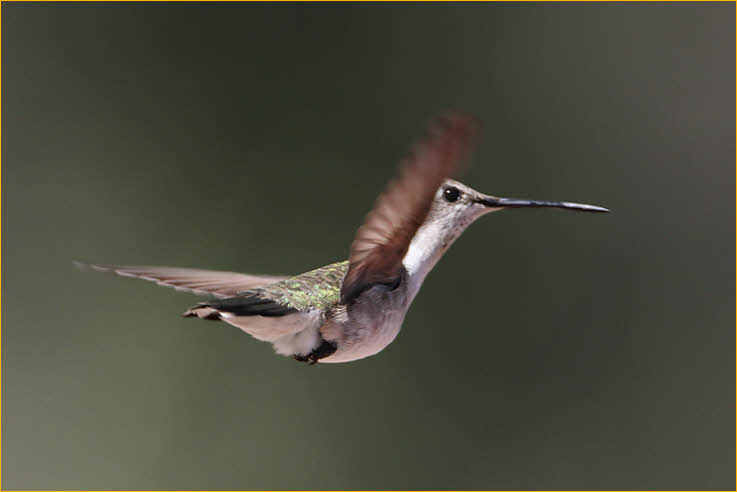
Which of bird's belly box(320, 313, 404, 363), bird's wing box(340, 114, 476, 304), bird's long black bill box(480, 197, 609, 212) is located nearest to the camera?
bird's wing box(340, 114, 476, 304)

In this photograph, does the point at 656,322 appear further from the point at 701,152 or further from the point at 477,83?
the point at 477,83

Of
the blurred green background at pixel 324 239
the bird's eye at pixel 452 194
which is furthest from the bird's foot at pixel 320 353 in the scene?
the blurred green background at pixel 324 239

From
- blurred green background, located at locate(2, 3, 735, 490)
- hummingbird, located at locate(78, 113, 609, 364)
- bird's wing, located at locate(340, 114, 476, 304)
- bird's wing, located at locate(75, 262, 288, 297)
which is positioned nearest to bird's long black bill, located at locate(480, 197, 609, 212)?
hummingbird, located at locate(78, 113, 609, 364)

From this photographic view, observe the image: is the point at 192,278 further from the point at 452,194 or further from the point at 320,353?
the point at 452,194

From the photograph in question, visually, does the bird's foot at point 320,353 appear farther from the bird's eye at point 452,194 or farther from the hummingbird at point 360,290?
the bird's eye at point 452,194

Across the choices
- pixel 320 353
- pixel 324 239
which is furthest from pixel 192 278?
pixel 324 239

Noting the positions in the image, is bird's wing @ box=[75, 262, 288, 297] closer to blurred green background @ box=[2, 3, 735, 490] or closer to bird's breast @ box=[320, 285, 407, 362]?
bird's breast @ box=[320, 285, 407, 362]

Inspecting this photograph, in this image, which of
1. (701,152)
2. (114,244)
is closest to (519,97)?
(701,152)
